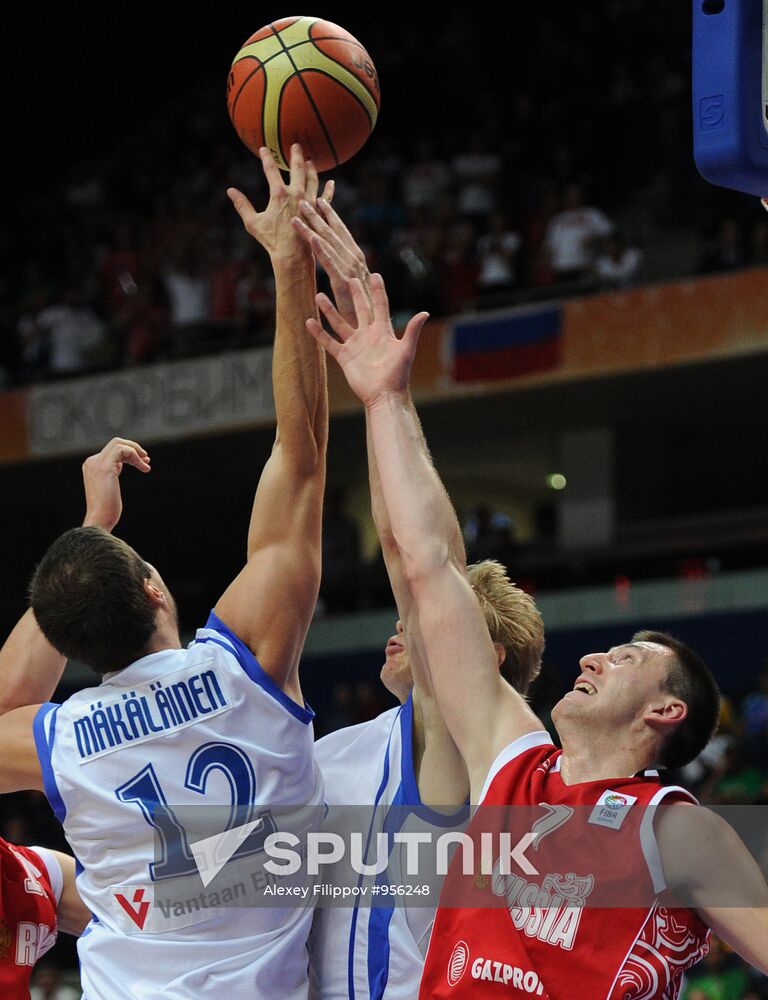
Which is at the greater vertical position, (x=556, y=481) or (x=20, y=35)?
(x=20, y=35)

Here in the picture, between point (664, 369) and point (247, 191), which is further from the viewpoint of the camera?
point (247, 191)

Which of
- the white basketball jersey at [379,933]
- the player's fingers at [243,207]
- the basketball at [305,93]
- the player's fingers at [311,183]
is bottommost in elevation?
the white basketball jersey at [379,933]

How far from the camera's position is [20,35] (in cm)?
2058

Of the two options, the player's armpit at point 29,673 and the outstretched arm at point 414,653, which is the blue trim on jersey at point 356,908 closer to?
the outstretched arm at point 414,653

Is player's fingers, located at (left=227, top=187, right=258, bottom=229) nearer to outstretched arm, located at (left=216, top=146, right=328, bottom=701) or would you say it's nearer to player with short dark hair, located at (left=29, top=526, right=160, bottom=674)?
outstretched arm, located at (left=216, top=146, right=328, bottom=701)

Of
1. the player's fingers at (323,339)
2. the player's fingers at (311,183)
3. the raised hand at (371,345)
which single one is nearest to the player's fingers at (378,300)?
the raised hand at (371,345)

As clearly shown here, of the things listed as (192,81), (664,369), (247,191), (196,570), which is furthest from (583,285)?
(192,81)

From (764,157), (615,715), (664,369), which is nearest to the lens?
(764,157)

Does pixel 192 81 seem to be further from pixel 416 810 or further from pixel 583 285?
pixel 416 810

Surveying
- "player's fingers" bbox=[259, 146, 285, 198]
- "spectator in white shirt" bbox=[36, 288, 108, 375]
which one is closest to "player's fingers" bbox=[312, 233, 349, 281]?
"player's fingers" bbox=[259, 146, 285, 198]

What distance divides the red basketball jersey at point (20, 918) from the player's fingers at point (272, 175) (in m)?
1.75

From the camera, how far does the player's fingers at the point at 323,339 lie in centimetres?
302

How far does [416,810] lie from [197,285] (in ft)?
39.1

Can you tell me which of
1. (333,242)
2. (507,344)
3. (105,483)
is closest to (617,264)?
(507,344)
